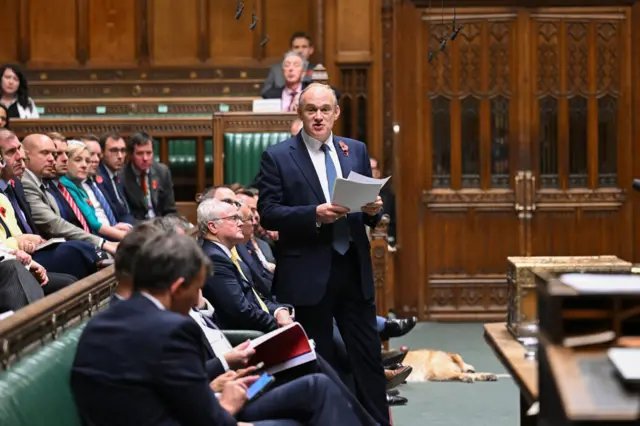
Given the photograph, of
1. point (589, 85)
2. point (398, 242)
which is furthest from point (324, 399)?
point (589, 85)

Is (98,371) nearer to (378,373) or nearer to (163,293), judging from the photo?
(163,293)

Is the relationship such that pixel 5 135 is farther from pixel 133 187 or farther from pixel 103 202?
pixel 133 187

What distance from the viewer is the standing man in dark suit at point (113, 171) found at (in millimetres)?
7352

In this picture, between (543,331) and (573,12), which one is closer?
(543,331)

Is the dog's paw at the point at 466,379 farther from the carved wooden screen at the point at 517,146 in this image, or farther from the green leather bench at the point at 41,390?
the green leather bench at the point at 41,390

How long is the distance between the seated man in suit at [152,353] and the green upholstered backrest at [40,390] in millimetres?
72

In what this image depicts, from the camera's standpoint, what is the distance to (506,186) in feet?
32.6

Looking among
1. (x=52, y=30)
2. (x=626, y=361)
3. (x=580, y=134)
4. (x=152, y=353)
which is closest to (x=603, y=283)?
(x=626, y=361)

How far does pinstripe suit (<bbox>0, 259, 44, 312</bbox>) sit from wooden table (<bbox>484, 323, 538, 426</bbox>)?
199 cm

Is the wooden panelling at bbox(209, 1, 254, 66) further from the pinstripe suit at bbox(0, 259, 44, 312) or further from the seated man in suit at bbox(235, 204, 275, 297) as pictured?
the pinstripe suit at bbox(0, 259, 44, 312)

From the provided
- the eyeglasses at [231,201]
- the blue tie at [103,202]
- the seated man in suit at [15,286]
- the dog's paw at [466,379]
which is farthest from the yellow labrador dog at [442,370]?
the seated man in suit at [15,286]

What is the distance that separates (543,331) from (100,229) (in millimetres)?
4565

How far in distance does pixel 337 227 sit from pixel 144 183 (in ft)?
11.0

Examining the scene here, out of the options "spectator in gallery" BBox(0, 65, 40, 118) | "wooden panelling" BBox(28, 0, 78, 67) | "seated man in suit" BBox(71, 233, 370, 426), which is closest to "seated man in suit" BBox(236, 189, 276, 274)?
"spectator in gallery" BBox(0, 65, 40, 118)
